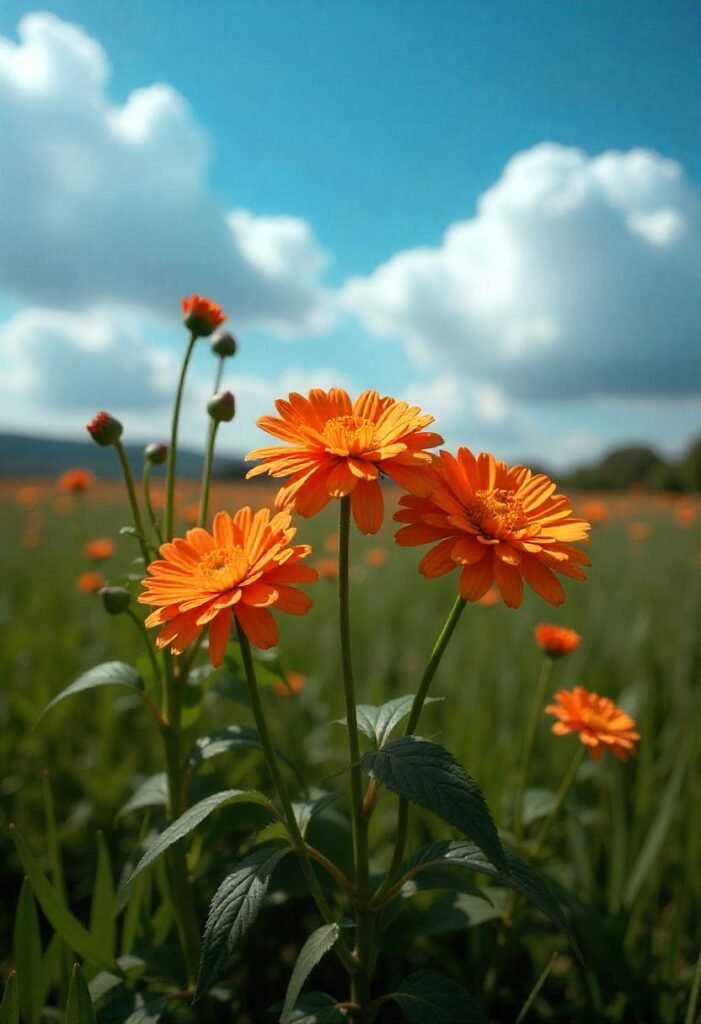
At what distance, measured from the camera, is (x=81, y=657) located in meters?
2.23

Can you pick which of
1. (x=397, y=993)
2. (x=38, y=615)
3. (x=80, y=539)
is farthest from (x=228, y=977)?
(x=80, y=539)

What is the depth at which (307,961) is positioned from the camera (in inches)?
23.6

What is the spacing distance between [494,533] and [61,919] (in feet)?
2.25

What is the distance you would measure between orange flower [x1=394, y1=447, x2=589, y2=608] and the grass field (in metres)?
0.29

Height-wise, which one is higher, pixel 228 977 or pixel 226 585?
pixel 226 585

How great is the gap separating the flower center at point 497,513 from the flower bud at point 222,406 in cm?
35

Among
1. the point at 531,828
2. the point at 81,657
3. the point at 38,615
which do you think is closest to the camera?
the point at 531,828

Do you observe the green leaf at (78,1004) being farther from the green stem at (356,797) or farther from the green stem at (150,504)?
the green stem at (150,504)

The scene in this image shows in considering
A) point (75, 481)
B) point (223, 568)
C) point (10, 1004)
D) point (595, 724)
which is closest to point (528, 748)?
point (595, 724)

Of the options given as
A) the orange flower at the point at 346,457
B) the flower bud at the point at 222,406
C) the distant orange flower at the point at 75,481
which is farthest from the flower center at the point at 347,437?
the distant orange flower at the point at 75,481

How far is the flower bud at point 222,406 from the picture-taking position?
2.76 ft

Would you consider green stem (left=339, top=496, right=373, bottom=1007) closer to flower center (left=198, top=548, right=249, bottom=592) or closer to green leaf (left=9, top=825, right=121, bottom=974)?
flower center (left=198, top=548, right=249, bottom=592)

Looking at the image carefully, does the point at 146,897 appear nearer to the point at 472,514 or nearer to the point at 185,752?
the point at 185,752

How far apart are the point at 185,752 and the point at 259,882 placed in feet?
1.28
